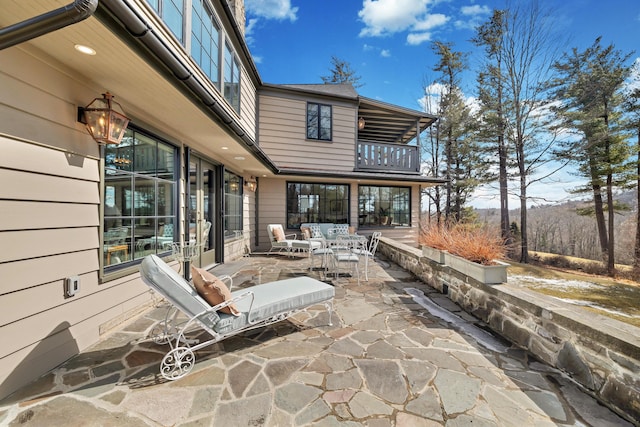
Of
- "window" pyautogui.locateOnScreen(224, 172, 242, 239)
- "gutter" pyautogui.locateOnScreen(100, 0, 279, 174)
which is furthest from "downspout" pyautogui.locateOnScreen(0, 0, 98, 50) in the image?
"window" pyautogui.locateOnScreen(224, 172, 242, 239)

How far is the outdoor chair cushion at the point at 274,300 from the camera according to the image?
247cm

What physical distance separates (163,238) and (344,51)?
2087cm

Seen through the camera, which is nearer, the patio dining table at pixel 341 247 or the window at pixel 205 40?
the window at pixel 205 40

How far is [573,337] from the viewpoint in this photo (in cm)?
221

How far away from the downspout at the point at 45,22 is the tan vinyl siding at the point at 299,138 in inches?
292

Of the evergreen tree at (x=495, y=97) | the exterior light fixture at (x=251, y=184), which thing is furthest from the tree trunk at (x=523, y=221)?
the exterior light fixture at (x=251, y=184)

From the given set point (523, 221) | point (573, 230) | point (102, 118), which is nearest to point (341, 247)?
point (102, 118)

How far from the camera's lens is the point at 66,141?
7.95 ft

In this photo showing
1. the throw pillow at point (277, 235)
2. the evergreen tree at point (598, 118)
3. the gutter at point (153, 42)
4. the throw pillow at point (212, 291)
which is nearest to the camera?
the gutter at point (153, 42)

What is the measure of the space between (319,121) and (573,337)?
27.8ft

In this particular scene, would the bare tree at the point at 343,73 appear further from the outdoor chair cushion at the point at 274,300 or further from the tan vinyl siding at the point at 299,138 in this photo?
the outdoor chair cushion at the point at 274,300

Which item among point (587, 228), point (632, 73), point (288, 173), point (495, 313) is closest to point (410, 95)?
point (632, 73)

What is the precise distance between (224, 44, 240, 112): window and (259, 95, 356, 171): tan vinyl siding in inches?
81.4

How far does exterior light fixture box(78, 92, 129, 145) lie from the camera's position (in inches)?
102
